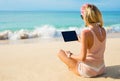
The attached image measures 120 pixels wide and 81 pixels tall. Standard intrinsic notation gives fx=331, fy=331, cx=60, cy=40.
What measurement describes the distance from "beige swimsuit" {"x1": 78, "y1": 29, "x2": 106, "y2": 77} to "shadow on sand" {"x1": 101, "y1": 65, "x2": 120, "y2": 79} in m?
0.15

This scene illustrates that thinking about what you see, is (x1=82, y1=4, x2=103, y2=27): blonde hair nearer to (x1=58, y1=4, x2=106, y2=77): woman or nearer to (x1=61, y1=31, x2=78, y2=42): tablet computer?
(x1=58, y1=4, x2=106, y2=77): woman

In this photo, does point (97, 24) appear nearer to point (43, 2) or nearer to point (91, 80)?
point (91, 80)

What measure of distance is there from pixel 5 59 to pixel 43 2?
26156 mm

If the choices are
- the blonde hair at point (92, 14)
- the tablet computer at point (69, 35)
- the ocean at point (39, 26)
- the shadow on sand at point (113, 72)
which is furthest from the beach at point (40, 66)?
the ocean at point (39, 26)

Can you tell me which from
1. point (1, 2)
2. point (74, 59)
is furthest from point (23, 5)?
point (74, 59)

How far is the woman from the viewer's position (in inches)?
175

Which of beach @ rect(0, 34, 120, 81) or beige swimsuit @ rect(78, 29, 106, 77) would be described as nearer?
beige swimsuit @ rect(78, 29, 106, 77)

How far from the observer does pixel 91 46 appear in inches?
179

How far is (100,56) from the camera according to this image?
4.62 meters

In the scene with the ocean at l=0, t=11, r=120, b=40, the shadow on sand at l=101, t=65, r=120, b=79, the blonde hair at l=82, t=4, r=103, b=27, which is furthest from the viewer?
the ocean at l=0, t=11, r=120, b=40

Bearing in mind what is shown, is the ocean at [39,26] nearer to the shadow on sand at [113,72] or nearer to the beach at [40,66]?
the beach at [40,66]

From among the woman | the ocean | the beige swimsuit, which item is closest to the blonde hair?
the woman

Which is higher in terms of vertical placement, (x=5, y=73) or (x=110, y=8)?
(x=5, y=73)

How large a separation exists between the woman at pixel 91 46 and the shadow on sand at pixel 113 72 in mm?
108
